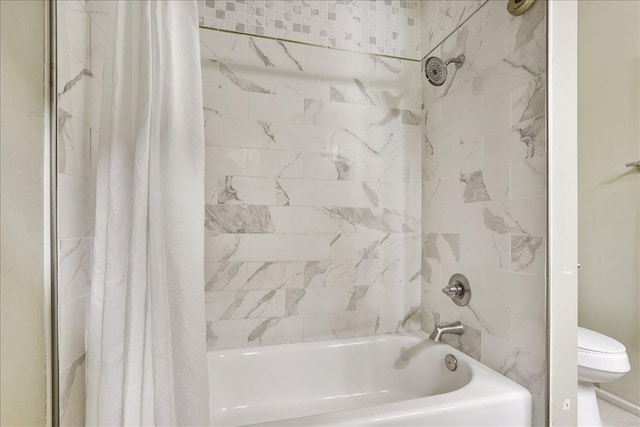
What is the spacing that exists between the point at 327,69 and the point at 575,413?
5.20 ft

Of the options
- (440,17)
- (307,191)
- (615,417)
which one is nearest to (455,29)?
(440,17)

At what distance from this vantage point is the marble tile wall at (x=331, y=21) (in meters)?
1.54

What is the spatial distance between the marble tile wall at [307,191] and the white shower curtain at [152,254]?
0.78 meters

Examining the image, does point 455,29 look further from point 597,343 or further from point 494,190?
point 597,343

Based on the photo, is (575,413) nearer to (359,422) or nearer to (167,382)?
(359,422)

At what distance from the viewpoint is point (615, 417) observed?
839mm

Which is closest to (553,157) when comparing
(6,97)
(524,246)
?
(524,246)

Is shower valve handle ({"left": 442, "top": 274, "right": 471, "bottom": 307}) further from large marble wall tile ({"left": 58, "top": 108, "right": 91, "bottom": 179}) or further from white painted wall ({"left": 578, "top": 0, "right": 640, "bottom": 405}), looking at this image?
large marble wall tile ({"left": 58, "top": 108, "right": 91, "bottom": 179})

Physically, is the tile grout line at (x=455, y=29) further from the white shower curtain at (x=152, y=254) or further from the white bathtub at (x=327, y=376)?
the white bathtub at (x=327, y=376)

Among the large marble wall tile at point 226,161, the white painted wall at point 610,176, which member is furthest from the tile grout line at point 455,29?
the large marble wall tile at point 226,161

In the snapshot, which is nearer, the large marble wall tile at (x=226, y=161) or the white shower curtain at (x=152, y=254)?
the white shower curtain at (x=152, y=254)

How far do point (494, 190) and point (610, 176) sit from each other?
47 cm

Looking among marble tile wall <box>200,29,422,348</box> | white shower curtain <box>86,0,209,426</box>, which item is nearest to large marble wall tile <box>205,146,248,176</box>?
marble tile wall <box>200,29,422,348</box>

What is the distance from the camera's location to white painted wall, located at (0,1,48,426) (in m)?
0.56
